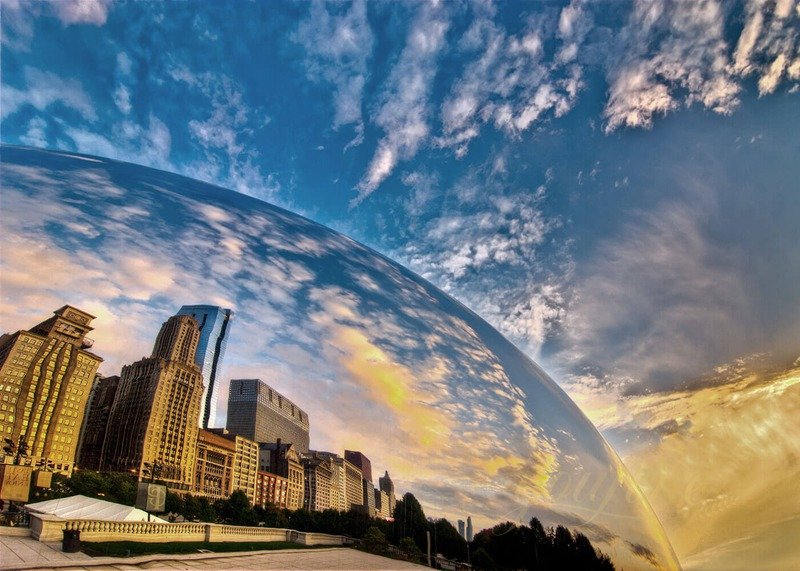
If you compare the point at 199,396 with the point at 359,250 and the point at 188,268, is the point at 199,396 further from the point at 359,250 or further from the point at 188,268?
the point at 359,250

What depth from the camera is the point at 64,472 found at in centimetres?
230

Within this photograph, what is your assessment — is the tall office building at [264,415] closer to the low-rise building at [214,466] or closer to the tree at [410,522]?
the low-rise building at [214,466]

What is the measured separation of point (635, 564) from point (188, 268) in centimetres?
516

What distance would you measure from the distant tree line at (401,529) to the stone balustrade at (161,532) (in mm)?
43

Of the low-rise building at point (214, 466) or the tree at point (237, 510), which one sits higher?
the low-rise building at point (214, 466)

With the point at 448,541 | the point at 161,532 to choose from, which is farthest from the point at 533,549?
the point at 161,532

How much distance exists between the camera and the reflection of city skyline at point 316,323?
282 cm

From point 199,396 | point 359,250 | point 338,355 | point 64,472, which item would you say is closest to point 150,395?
point 199,396

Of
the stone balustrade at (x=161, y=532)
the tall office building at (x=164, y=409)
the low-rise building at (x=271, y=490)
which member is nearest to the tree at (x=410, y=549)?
the stone balustrade at (x=161, y=532)

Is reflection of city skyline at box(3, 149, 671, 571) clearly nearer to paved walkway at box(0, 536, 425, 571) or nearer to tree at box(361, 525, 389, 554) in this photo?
tree at box(361, 525, 389, 554)

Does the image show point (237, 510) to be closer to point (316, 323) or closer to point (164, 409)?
point (164, 409)

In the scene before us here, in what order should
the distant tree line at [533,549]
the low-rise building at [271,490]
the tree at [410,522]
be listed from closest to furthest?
1. the low-rise building at [271,490]
2. the tree at [410,522]
3. the distant tree line at [533,549]

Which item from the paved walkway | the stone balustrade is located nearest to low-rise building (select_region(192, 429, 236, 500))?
the stone balustrade

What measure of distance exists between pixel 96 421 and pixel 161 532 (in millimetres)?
716
